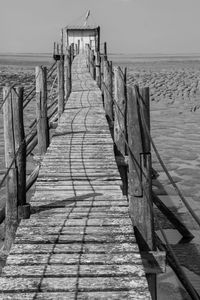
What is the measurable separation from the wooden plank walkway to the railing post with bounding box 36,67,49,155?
1.02 m

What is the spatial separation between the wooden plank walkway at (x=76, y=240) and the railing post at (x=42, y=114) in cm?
102

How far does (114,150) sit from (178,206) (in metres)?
2.15

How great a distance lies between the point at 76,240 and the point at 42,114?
16.6 feet

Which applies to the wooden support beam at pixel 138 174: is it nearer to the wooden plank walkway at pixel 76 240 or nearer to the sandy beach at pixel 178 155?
the wooden plank walkway at pixel 76 240

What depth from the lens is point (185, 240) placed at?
8562 millimetres

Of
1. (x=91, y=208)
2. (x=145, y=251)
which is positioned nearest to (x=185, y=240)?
(x=91, y=208)

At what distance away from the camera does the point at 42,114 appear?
9.72m

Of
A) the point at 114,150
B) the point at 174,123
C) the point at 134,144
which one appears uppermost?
the point at 134,144

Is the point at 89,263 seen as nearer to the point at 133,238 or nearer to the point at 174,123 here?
the point at 133,238

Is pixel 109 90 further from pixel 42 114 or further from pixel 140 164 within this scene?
pixel 140 164

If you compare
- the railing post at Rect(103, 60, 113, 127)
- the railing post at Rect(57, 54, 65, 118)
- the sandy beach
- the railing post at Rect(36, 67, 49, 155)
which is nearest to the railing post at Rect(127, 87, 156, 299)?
the sandy beach

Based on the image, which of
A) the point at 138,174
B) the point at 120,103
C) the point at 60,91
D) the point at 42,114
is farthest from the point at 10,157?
the point at 60,91

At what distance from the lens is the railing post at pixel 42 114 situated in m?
9.59

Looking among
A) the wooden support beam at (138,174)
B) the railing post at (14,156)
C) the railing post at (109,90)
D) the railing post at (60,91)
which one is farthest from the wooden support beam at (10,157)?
the railing post at (60,91)
